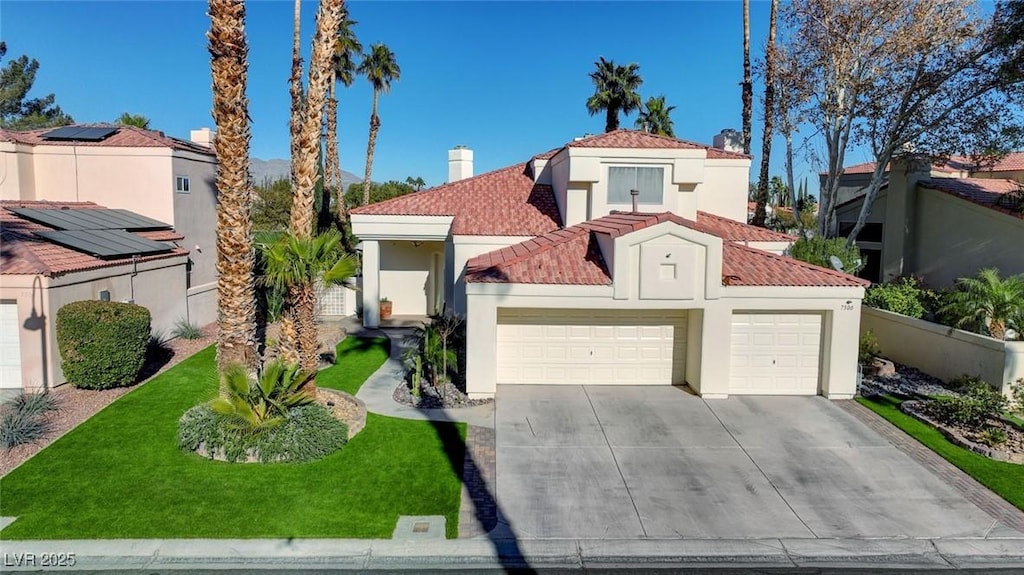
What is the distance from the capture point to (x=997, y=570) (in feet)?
27.8

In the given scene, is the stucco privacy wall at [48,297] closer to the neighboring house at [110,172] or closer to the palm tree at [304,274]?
the neighboring house at [110,172]

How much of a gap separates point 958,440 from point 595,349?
761 centimetres

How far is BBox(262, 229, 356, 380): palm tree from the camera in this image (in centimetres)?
1307

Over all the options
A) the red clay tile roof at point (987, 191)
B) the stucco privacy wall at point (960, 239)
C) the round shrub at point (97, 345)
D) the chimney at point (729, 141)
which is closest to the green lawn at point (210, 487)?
the round shrub at point (97, 345)

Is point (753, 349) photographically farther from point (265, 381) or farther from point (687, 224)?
point (265, 381)

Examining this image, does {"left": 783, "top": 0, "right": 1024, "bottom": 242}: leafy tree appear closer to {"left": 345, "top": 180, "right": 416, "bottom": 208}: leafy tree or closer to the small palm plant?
the small palm plant

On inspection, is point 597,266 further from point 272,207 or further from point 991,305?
point 272,207

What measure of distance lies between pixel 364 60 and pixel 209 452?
34098mm

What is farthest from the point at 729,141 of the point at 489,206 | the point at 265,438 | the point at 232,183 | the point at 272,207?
the point at 272,207

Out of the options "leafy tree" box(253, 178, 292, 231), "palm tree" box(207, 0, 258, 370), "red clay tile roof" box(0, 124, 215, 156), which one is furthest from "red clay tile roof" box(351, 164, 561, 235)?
"leafy tree" box(253, 178, 292, 231)

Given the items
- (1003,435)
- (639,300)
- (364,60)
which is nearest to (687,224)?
(639,300)

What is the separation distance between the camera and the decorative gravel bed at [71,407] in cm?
1100

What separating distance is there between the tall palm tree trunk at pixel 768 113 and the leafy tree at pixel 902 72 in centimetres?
152

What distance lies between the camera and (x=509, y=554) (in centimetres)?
859
